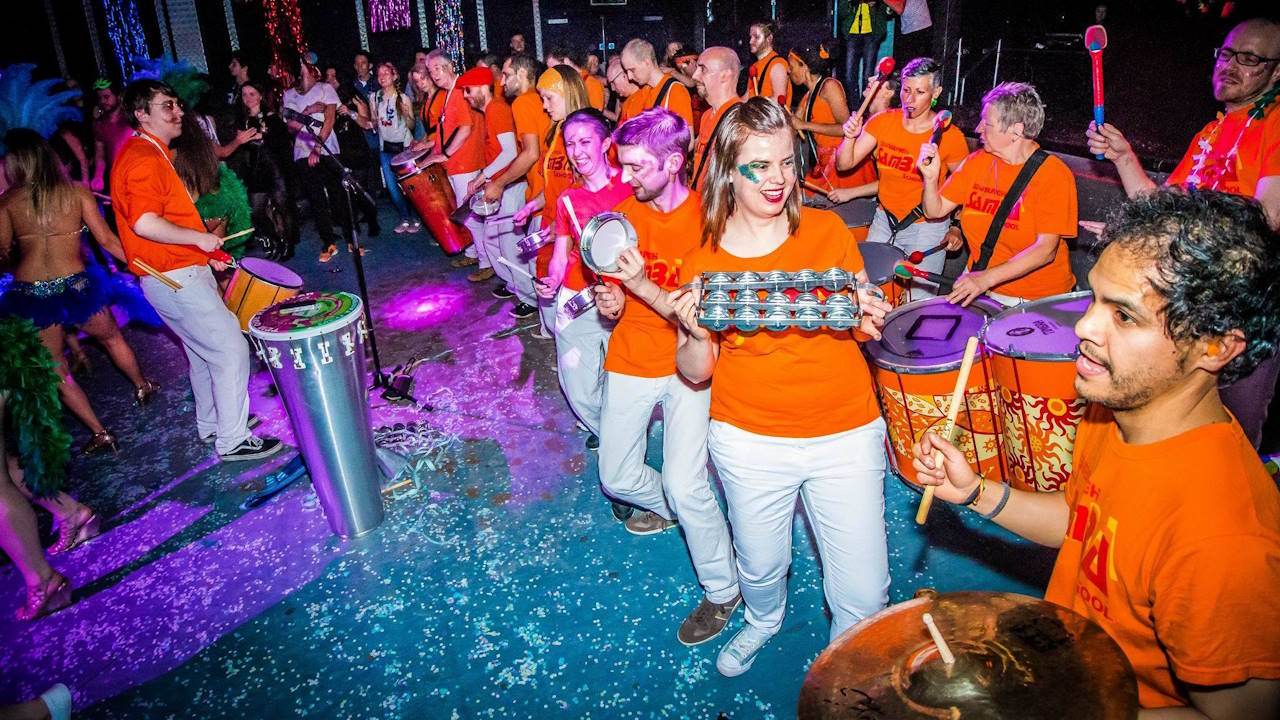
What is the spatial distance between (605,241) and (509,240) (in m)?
4.71

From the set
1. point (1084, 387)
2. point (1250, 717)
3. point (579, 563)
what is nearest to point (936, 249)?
point (579, 563)

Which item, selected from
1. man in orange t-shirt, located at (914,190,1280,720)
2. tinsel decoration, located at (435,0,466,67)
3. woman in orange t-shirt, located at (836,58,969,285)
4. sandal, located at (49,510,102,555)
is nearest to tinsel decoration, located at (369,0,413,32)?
tinsel decoration, located at (435,0,466,67)

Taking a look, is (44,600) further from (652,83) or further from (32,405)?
(652,83)

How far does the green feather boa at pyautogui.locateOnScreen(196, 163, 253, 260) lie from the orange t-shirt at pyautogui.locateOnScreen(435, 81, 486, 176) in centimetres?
205

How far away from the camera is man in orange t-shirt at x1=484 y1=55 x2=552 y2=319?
650cm

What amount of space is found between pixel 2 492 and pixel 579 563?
9.28 feet

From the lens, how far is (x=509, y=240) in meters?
6.98

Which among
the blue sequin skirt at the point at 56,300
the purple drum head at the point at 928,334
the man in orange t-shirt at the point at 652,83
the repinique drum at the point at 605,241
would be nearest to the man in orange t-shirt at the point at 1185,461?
the repinique drum at the point at 605,241

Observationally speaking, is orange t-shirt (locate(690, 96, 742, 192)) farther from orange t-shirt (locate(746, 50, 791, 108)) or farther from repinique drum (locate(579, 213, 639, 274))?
repinique drum (locate(579, 213, 639, 274))

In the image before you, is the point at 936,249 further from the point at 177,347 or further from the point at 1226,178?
the point at 177,347

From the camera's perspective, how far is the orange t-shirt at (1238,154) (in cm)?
323

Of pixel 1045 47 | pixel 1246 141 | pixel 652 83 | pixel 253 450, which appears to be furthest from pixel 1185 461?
pixel 1045 47

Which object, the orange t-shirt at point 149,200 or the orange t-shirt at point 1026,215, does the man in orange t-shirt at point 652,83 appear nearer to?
the orange t-shirt at point 1026,215

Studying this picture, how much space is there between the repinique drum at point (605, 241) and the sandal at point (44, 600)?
350cm
